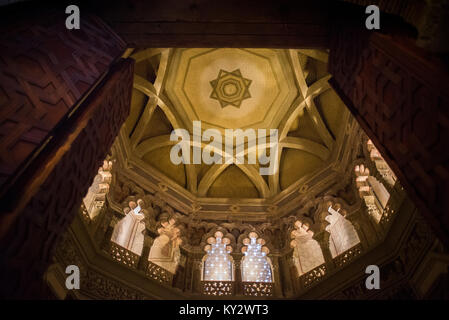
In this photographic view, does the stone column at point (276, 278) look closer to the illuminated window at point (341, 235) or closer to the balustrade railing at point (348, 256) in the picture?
the balustrade railing at point (348, 256)

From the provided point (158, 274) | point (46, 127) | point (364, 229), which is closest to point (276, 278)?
point (364, 229)

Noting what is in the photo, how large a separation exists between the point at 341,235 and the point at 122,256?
21.0ft

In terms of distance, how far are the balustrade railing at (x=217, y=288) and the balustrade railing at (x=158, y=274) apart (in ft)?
2.78

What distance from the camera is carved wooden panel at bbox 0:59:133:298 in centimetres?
208

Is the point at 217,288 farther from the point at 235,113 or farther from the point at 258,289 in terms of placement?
the point at 235,113

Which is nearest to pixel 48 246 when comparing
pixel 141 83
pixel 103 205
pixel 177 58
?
pixel 103 205

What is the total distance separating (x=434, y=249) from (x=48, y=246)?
17.6ft

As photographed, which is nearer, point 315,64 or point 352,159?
point 352,159

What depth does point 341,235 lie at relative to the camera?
29.7 ft

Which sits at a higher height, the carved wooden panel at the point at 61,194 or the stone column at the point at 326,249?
the stone column at the point at 326,249

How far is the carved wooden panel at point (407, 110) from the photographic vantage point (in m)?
2.24

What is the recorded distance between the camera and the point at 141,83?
8219mm

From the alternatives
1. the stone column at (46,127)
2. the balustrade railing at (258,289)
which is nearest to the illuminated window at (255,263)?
the balustrade railing at (258,289)
